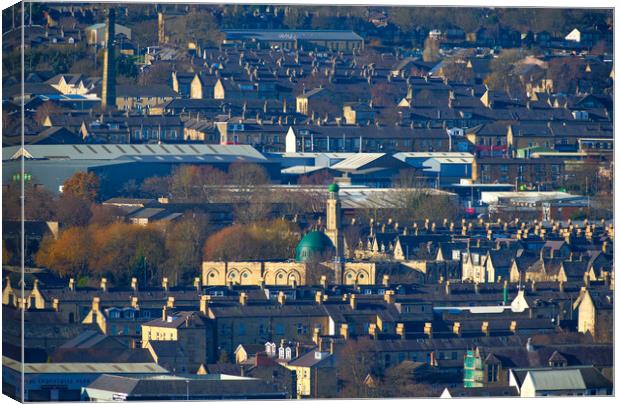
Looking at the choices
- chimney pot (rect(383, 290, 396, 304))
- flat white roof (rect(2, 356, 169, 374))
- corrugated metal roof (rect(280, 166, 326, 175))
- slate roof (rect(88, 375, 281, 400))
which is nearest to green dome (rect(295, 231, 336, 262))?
chimney pot (rect(383, 290, 396, 304))

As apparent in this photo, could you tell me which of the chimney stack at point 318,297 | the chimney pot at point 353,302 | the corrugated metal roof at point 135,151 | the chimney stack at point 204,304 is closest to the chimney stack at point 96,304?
the chimney stack at point 204,304

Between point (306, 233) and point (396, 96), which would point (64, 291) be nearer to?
point (306, 233)

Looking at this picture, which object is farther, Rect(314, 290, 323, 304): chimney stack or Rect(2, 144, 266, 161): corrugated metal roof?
Rect(2, 144, 266, 161): corrugated metal roof

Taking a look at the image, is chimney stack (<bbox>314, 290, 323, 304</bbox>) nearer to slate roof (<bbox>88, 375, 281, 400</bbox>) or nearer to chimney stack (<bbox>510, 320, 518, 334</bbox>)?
chimney stack (<bbox>510, 320, 518, 334</bbox>)

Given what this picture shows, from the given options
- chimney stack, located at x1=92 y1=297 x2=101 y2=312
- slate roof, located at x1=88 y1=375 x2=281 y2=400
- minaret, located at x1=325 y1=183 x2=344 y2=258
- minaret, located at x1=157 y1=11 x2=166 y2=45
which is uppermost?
minaret, located at x1=157 y1=11 x2=166 y2=45

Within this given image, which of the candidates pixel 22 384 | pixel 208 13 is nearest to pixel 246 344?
pixel 22 384

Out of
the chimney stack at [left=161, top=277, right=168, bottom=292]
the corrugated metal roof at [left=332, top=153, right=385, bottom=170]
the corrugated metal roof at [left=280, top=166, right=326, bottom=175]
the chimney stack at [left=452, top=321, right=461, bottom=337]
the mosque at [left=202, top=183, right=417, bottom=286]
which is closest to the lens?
the chimney stack at [left=452, top=321, right=461, bottom=337]
